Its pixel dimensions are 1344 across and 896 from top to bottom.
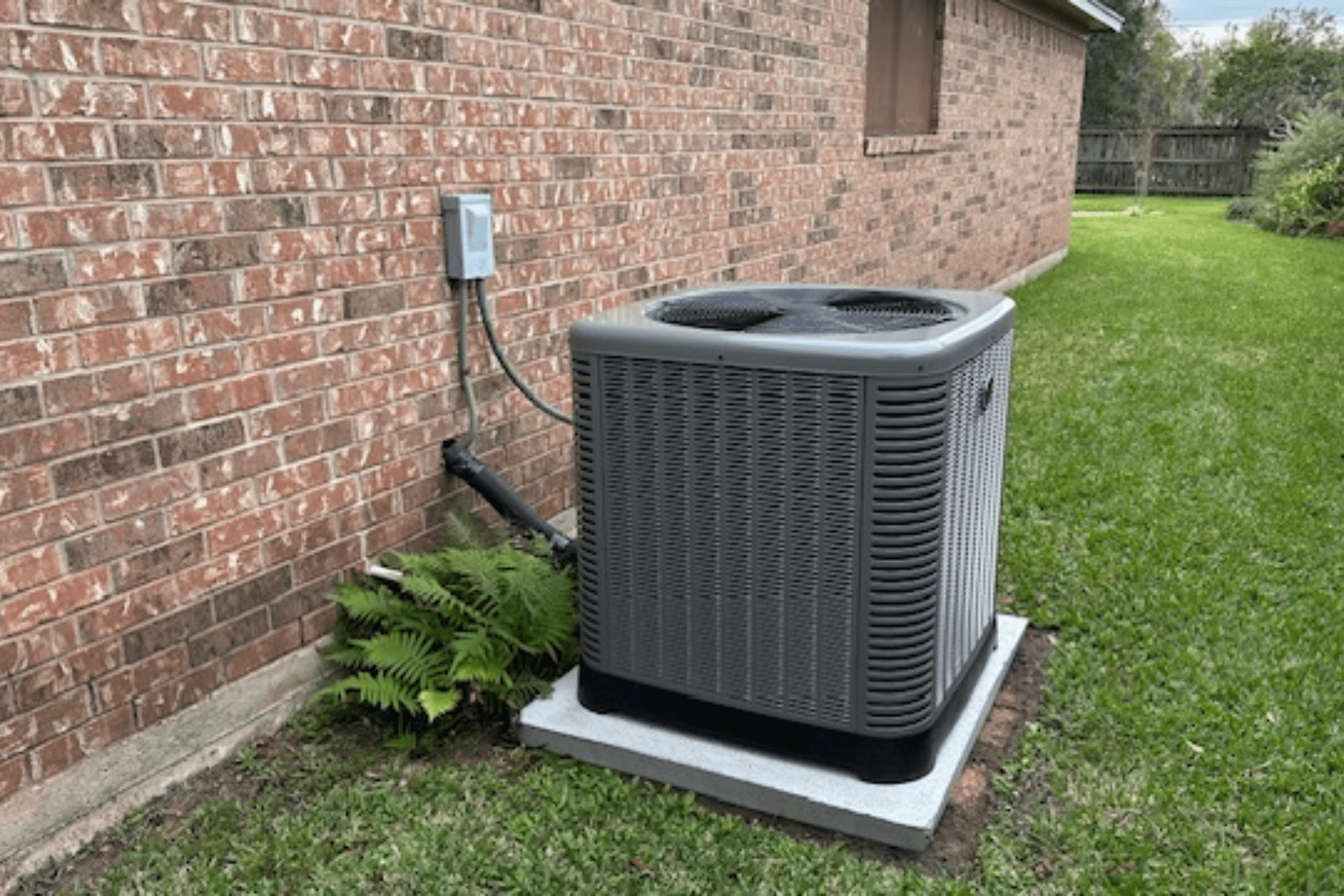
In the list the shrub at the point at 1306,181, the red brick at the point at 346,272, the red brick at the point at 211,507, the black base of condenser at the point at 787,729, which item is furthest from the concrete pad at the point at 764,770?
the shrub at the point at 1306,181

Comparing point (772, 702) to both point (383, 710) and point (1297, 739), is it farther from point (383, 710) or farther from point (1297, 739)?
point (1297, 739)

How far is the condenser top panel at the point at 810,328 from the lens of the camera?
7.22 feet

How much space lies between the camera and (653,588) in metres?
2.59

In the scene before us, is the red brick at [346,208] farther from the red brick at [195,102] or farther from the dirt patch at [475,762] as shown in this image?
the dirt patch at [475,762]

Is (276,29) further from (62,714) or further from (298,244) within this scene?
(62,714)

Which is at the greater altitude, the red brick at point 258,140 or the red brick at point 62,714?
the red brick at point 258,140

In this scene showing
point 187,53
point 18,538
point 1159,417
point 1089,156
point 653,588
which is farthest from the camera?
point 1089,156

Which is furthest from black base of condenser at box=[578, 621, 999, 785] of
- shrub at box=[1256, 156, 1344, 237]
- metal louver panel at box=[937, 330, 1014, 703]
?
shrub at box=[1256, 156, 1344, 237]

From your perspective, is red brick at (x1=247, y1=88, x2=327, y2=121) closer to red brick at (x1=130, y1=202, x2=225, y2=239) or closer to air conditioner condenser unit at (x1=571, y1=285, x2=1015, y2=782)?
red brick at (x1=130, y1=202, x2=225, y2=239)

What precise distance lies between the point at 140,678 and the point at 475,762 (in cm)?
81

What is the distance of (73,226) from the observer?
220 centimetres

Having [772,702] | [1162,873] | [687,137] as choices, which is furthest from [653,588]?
[687,137]

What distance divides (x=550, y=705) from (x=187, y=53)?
70.0 inches

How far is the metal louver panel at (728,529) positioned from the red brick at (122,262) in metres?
0.97
